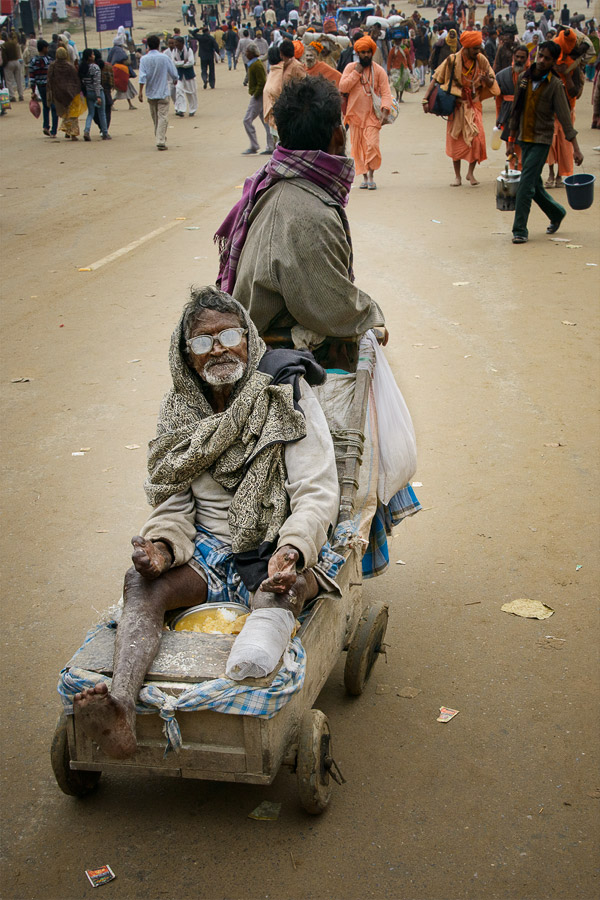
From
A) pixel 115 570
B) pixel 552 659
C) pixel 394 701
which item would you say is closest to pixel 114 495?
pixel 115 570

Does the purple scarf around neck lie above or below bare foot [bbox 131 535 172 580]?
above

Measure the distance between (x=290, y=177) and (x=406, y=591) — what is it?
1.88 metres

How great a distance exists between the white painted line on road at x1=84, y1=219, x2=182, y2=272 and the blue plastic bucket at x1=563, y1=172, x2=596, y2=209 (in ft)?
15.7

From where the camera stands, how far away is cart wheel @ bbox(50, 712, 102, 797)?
2.72 metres

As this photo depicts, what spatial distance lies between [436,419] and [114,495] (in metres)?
2.16

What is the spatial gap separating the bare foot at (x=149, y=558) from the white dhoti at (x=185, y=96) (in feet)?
76.8

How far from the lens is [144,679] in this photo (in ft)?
8.45

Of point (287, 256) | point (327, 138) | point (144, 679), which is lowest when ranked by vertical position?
point (144, 679)

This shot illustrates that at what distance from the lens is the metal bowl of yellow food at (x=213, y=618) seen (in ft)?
9.63

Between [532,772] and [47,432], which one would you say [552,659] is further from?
[47,432]

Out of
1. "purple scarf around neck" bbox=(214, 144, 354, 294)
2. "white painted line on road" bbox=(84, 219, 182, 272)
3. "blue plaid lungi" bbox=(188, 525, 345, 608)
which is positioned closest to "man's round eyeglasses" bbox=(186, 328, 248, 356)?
"blue plaid lungi" bbox=(188, 525, 345, 608)

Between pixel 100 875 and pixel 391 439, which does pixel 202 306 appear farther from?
pixel 100 875

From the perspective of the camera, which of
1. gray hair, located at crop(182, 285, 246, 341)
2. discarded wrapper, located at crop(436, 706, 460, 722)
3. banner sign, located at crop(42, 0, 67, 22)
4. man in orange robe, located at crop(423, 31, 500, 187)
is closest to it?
gray hair, located at crop(182, 285, 246, 341)

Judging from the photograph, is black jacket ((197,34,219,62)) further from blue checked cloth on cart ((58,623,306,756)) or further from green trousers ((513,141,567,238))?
blue checked cloth on cart ((58,623,306,756))
